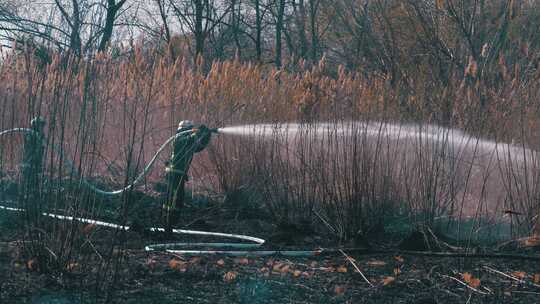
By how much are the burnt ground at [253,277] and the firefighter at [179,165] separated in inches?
22.0

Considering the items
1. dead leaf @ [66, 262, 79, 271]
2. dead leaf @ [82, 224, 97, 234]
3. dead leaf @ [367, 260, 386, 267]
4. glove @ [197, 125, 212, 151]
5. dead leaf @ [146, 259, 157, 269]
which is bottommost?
dead leaf @ [367, 260, 386, 267]

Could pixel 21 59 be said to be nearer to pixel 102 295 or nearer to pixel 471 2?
pixel 102 295

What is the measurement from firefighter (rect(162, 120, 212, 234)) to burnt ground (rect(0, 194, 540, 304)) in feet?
1.84

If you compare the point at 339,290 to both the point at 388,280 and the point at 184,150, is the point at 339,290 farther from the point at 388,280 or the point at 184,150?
the point at 184,150

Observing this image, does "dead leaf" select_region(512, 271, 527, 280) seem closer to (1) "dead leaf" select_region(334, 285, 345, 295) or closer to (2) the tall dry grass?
(2) the tall dry grass

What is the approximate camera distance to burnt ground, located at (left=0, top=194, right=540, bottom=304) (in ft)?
16.8

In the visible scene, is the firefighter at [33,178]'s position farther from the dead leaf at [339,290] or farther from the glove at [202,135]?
the dead leaf at [339,290]

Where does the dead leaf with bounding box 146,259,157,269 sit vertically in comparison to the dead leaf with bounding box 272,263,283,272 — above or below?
above

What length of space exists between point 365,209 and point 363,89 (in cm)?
132

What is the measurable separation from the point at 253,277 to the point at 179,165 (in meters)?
1.80

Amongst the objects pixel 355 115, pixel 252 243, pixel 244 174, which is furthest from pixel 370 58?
pixel 252 243

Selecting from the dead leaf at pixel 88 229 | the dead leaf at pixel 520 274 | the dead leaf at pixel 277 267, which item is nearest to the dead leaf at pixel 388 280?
the dead leaf at pixel 277 267

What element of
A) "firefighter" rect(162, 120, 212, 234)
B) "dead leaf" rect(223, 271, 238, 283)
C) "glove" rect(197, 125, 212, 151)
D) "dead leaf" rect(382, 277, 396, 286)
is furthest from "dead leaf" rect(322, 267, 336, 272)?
"glove" rect(197, 125, 212, 151)

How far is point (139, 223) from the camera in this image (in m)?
7.29
